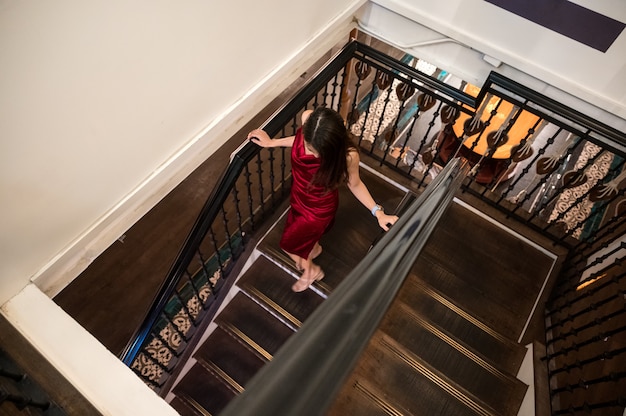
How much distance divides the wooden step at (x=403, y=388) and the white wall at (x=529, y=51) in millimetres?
2044

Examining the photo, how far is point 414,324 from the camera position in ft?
8.21

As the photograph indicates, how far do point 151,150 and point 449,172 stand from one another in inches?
58.2

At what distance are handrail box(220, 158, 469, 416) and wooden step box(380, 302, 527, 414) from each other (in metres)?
1.75

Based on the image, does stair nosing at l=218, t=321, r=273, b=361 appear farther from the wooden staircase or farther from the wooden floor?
the wooden floor

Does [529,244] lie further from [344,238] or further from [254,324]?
[254,324]

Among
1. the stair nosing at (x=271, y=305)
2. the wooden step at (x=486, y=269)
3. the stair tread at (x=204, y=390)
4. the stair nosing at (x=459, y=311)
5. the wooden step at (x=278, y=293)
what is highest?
the wooden step at (x=486, y=269)

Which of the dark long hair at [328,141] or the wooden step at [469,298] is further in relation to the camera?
the wooden step at [469,298]

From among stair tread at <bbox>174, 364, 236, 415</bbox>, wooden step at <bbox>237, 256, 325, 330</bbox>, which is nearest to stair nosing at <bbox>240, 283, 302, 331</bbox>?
wooden step at <bbox>237, 256, 325, 330</bbox>

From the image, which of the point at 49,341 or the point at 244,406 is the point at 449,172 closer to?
the point at 244,406

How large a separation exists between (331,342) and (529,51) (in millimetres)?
2878

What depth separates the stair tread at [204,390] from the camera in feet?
9.07

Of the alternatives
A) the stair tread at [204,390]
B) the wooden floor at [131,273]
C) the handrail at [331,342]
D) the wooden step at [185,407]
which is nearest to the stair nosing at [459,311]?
the stair tread at [204,390]

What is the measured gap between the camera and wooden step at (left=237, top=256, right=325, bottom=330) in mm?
2578

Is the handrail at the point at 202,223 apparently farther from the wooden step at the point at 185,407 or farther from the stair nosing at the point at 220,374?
the wooden step at the point at 185,407
